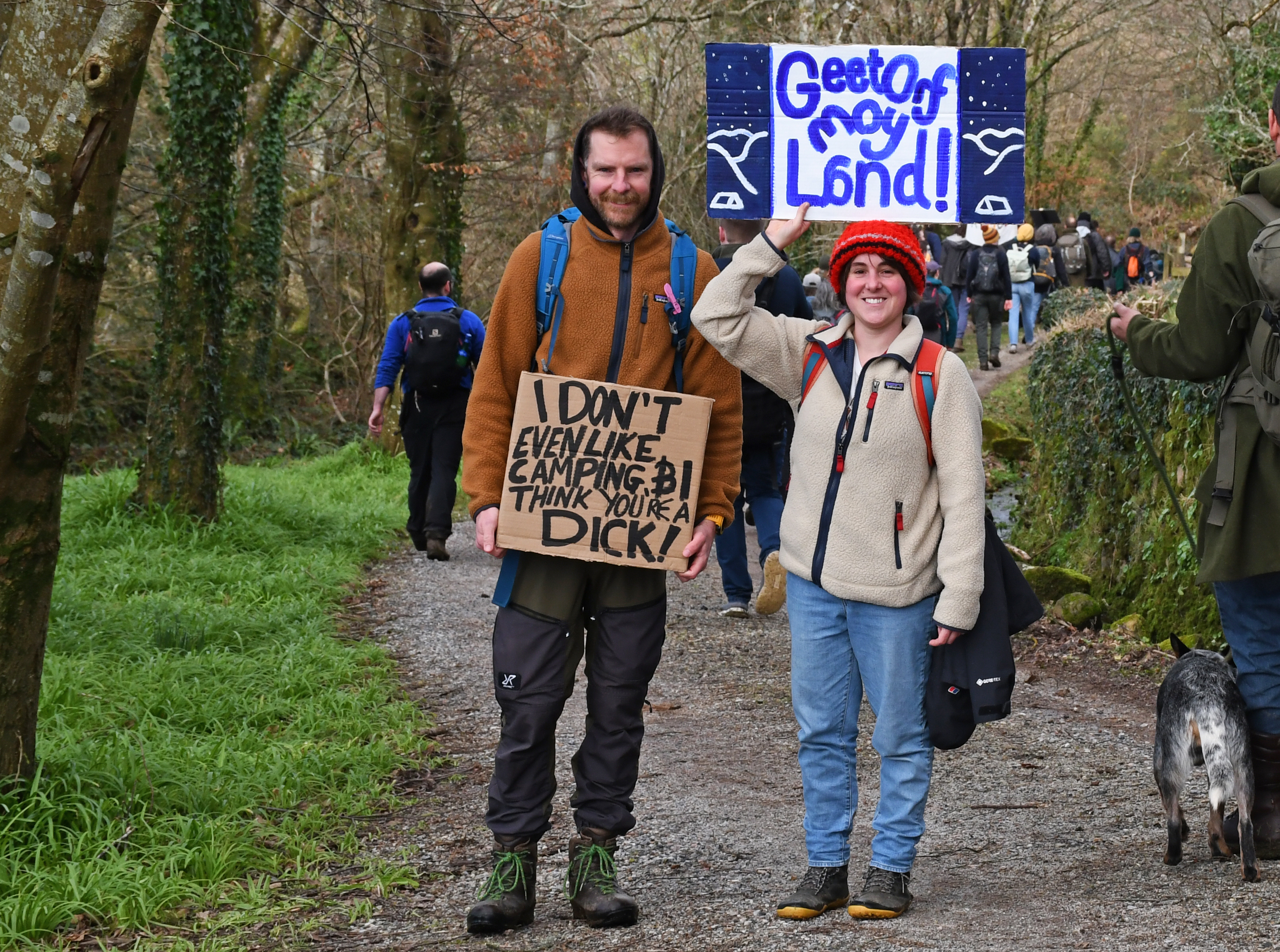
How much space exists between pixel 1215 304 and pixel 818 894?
7.03 feet

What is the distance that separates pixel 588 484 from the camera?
149 inches

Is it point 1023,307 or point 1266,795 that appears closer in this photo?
point 1266,795

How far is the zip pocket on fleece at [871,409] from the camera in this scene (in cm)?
370

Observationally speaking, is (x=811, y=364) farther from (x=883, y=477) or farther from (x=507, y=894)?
(x=507, y=894)

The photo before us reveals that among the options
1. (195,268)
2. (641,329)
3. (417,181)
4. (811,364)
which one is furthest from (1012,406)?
(641,329)

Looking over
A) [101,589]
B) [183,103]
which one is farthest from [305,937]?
[183,103]

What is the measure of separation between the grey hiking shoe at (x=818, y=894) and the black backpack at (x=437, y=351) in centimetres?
615

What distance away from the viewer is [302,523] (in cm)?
1138

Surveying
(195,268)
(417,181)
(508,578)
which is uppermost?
(417,181)

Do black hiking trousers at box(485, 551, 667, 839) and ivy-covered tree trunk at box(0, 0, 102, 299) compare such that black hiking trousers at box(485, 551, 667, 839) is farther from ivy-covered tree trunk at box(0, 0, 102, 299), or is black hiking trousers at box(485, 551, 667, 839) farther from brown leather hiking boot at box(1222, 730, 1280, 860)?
ivy-covered tree trunk at box(0, 0, 102, 299)

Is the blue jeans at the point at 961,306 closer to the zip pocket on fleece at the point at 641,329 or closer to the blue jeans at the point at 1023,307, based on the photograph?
the blue jeans at the point at 1023,307

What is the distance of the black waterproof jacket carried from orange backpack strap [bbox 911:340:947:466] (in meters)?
0.29

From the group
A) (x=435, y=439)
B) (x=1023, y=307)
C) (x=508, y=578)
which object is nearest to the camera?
(x=508, y=578)

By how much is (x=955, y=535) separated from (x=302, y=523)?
863cm
